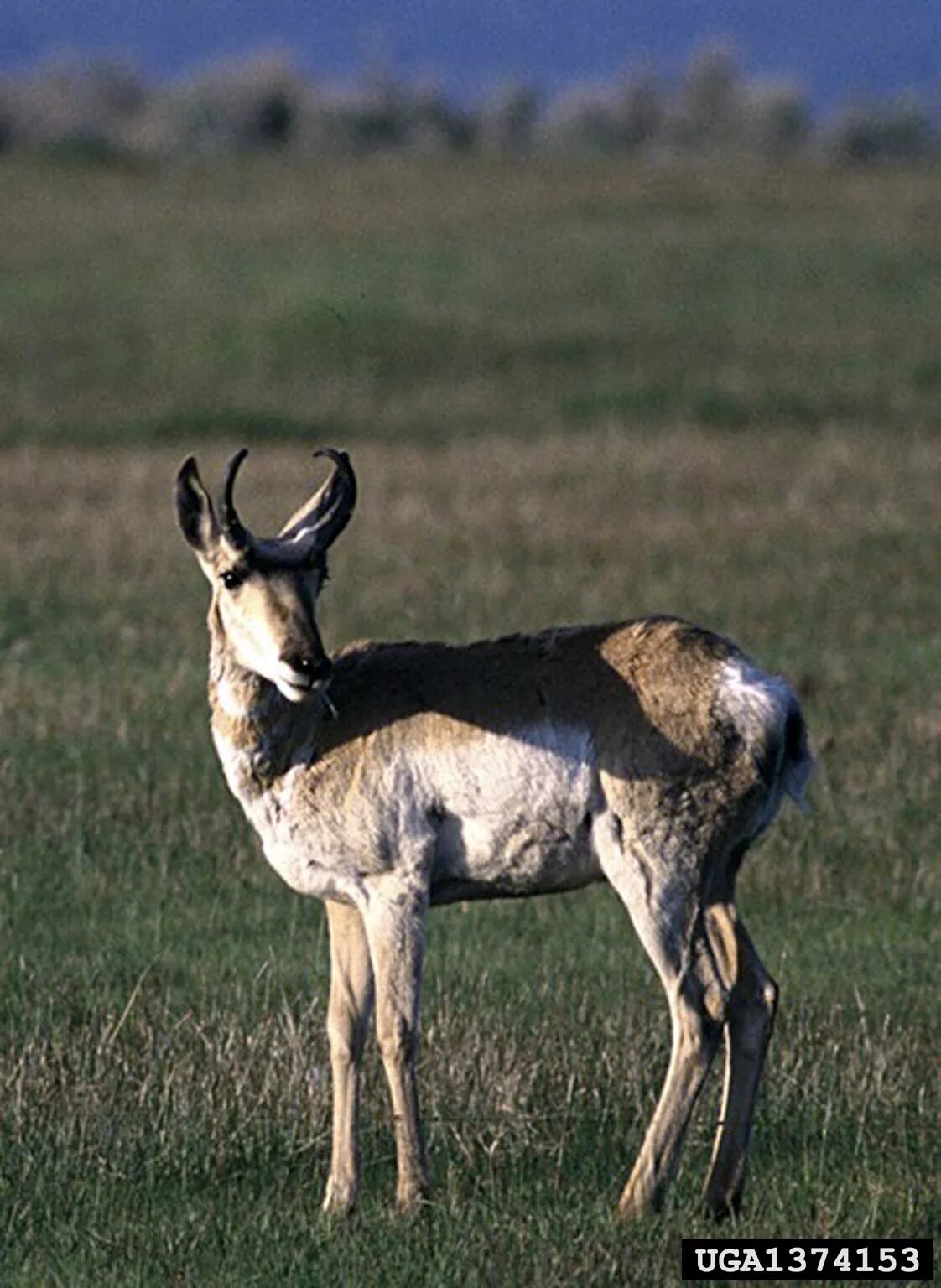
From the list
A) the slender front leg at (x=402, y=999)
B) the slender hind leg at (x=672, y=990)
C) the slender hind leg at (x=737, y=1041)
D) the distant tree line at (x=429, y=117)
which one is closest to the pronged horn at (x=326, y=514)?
the slender front leg at (x=402, y=999)

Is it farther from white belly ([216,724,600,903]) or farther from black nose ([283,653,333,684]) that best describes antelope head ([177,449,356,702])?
white belly ([216,724,600,903])

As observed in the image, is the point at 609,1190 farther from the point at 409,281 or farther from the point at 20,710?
the point at 409,281

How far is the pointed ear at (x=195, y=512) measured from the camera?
26.6 ft

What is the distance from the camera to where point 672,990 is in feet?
25.9

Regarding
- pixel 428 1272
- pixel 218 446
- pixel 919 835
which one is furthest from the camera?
pixel 218 446

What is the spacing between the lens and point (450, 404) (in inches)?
1198

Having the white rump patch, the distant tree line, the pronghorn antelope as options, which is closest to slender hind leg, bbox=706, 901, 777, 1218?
the pronghorn antelope

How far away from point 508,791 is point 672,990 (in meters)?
0.66

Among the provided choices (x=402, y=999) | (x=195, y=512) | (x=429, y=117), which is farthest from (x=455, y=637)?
(x=429, y=117)

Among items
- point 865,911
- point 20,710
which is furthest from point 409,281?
point 865,911

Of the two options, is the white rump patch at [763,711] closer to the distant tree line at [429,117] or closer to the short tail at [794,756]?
the short tail at [794,756]

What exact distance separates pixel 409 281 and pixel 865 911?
30983 mm

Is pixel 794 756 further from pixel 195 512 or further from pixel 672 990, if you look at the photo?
pixel 195 512

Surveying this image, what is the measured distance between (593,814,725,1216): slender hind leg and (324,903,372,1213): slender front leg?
0.72 metres
